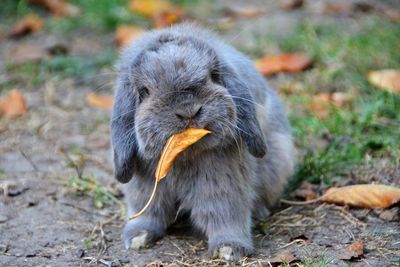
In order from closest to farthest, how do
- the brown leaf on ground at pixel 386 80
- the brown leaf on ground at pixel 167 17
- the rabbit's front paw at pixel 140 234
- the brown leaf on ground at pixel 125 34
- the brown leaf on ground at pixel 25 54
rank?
the rabbit's front paw at pixel 140 234, the brown leaf on ground at pixel 386 80, the brown leaf on ground at pixel 25 54, the brown leaf on ground at pixel 125 34, the brown leaf on ground at pixel 167 17

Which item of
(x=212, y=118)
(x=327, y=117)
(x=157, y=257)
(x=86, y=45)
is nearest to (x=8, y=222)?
(x=157, y=257)

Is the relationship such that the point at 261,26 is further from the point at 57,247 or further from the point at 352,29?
the point at 57,247

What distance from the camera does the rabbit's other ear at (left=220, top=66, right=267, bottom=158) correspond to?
157 inches

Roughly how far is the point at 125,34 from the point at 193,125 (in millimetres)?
4334

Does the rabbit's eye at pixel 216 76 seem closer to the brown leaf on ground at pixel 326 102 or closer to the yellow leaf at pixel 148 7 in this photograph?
the brown leaf on ground at pixel 326 102

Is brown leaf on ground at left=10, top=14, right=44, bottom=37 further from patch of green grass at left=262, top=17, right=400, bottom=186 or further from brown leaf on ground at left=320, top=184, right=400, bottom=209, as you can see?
brown leaf on ground at left=320, top=184, right=400, bottom=209

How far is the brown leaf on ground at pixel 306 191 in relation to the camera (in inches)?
189

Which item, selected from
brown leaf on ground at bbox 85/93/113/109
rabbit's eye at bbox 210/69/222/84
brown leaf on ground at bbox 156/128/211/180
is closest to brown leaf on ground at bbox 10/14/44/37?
brown leaf on ground at bbox 85/93/113/109

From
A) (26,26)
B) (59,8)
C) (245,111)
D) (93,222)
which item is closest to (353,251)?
(245,111)

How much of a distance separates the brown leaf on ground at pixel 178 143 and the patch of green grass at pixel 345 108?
1539 millimetres

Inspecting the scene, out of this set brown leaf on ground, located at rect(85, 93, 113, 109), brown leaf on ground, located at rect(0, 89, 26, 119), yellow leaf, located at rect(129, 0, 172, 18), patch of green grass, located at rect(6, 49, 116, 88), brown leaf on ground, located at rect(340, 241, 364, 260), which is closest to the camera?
brown leaf on ground, located at rect(340, 241, 364, 260)

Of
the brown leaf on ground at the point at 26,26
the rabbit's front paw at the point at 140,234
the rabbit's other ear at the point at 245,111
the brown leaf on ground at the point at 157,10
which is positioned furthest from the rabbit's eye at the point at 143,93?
the brown leaf on ground at the point at 26,26

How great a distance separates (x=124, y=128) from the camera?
3990 millimetres

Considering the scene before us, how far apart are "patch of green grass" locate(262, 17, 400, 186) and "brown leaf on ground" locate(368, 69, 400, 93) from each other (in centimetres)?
6
